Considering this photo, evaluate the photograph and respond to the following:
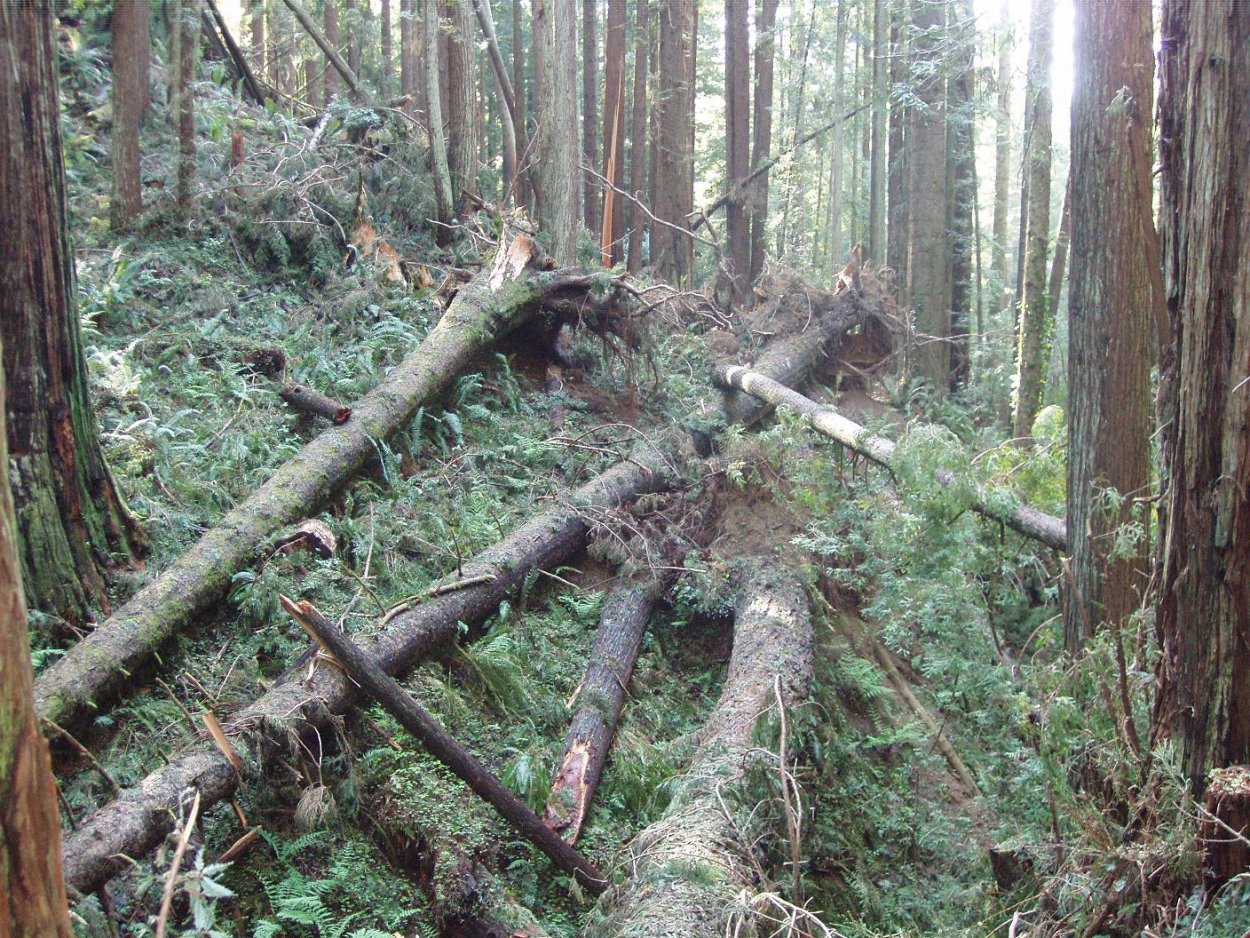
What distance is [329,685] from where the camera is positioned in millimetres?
4875

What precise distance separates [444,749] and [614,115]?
55.3 feet

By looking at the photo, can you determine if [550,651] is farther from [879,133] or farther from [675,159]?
[879,133]

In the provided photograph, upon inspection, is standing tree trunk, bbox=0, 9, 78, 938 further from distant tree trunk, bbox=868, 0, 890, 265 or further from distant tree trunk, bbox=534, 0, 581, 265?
distant tree trunk, bbox=868, 0, 890, 265

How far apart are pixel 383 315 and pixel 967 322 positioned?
40.9 ft

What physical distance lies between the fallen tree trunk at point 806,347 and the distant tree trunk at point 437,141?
4.67 metres

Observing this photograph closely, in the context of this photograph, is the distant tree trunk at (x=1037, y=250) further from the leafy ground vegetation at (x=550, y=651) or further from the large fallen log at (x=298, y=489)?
the large fallen log at (x=298, y=489)

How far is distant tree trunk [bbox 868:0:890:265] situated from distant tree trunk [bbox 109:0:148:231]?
11.5 m

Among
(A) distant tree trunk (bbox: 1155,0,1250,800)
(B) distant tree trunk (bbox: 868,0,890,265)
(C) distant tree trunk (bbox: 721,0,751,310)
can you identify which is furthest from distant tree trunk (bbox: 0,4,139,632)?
(B) distant tree trunk (bbox: 868,0,890,265)

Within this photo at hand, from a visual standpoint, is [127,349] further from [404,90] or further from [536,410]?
[404,90]

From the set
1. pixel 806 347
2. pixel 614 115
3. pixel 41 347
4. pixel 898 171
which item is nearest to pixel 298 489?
pixel 41 347

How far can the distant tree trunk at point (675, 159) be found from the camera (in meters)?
17.7

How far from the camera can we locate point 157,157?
12.3 m

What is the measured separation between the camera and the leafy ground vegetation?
154 inches

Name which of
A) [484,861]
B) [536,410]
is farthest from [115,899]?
[536,410]
